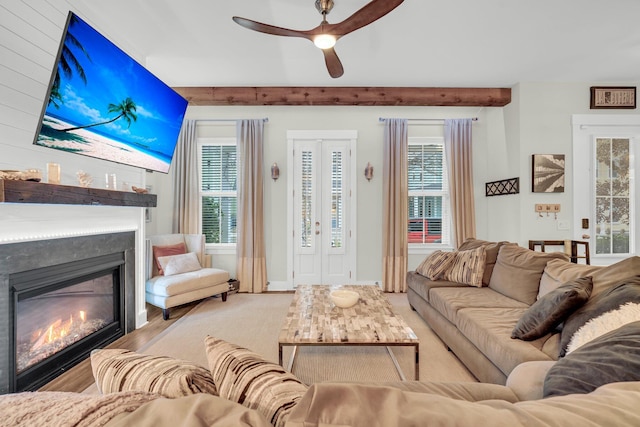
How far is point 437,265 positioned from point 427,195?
66.6 inches

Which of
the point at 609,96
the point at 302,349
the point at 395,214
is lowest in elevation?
the point at 302,349

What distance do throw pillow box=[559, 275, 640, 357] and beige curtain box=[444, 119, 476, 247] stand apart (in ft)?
9.23

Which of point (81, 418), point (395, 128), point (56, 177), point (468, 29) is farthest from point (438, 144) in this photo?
point (81, 418)

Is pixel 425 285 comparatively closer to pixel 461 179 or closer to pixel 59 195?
pixel 461 179

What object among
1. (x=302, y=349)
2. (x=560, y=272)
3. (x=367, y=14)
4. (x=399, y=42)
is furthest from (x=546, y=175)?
(x=302, y=349)

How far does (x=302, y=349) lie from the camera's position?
2.58 meters

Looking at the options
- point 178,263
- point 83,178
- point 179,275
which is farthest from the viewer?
point 178,263

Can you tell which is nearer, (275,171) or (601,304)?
(601,304)

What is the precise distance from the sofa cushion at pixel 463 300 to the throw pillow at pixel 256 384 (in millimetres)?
1985

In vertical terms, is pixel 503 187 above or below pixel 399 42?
below

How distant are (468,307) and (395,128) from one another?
9.43 ft

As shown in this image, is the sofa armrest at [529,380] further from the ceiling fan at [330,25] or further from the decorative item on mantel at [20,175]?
the decorative item on mantel at [20,175]

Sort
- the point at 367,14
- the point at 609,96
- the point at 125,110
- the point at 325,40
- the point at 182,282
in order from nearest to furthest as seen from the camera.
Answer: the point at 367,14 → the point at 325,40 → the point at 125,110 → the point at 182,282 → the point at 609,96

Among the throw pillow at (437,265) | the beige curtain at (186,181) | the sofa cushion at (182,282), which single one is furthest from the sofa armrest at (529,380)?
the beige curtain at (186,181)
